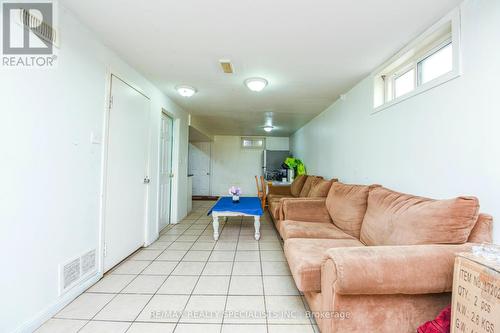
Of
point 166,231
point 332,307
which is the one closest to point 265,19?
point 332,307

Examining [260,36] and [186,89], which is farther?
[186,89]

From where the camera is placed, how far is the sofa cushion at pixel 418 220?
120 cm

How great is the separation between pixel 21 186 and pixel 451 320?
2.57 meters

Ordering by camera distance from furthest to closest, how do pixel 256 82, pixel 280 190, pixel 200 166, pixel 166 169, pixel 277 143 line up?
pixel 277 143 < pixel 200 166 < pixel 280 190 < pixel 166 169 < pixel 256 82

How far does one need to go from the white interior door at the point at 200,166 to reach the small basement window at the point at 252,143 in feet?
4.43

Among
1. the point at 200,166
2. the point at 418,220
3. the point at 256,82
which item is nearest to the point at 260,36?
the point at 256,82

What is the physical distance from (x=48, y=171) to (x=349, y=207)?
106 inches

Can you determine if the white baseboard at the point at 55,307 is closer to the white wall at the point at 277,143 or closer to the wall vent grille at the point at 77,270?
the wall vent grille at the point at 77,270

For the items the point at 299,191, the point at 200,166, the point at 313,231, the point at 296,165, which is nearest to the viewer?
the point at 313,231

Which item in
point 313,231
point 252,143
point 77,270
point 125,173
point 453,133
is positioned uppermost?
point 252,143

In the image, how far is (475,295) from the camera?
0.92m

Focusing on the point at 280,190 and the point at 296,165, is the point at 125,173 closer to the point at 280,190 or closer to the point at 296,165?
the point at 280,190

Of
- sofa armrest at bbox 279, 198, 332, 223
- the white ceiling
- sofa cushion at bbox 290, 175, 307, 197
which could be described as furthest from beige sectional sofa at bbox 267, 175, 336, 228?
the white ceiling

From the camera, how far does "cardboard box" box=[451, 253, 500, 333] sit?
853mm
